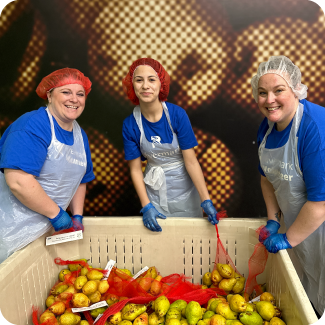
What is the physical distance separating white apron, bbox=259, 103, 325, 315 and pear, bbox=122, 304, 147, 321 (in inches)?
40.1

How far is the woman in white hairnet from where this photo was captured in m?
1.44

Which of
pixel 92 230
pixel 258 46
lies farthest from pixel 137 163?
pixel 258 46

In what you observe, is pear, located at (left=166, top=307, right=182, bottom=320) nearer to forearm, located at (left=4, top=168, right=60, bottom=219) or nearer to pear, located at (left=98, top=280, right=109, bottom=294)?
pear, located at (left=98, top=280, right=109, bottom=294)

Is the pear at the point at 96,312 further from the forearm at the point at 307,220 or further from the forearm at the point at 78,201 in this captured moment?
the forearm at the point at 307,220

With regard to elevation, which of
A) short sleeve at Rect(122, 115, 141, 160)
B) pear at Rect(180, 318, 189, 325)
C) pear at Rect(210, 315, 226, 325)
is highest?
short sleeve at Rect(122, 115, 141, 160)

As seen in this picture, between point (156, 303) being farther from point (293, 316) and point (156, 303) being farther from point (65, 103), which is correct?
point (65, 103)

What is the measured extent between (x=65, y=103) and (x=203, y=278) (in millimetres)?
1410

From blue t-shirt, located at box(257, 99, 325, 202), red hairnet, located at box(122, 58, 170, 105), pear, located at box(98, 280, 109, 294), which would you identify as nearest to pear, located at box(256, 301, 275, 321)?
blue t-shirt, located at box(257, 99, 325, 202)

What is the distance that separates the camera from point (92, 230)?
1.94m

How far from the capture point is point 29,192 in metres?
1.55

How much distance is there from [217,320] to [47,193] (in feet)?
3.86

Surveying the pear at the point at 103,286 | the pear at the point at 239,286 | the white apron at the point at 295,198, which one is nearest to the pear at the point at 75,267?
the pear at the point at 103,286

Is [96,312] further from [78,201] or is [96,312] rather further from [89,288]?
[78,201]

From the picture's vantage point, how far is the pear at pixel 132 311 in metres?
1.46
